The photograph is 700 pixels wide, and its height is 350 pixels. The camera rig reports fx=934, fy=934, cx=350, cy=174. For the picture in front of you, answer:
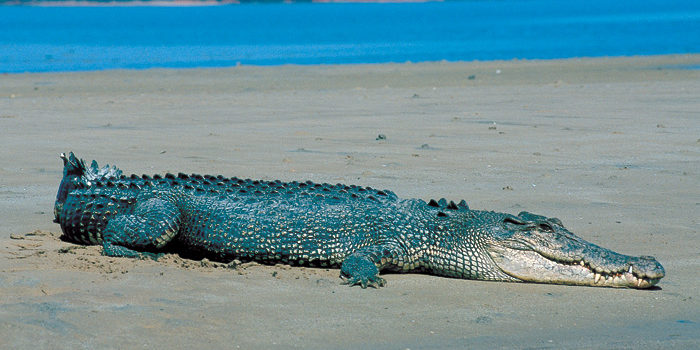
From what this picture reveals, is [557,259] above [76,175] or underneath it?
underneath

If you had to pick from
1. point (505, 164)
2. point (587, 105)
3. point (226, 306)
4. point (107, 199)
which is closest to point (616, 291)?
point (226, 306)

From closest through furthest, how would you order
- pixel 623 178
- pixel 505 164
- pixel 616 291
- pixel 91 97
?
pixel 616 291
pixel 623 178
pixel 505 164
pixel 91 97

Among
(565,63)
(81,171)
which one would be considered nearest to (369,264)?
(81,171)

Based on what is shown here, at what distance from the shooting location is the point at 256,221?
593 cm

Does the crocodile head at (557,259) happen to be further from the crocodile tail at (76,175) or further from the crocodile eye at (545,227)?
the crocodile tail at (76,175)

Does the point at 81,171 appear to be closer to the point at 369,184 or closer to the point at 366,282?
the point at 366,282

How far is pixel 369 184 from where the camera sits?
8.59 metres

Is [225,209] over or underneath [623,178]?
underneath

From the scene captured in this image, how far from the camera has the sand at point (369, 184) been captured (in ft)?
15.3

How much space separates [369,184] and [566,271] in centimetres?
333

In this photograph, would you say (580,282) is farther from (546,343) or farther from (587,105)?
(587,105)

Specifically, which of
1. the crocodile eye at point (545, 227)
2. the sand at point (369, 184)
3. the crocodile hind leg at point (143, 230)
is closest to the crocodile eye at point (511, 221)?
the crocodile eye at point (545, 227)

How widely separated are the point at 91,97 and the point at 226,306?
14209mm

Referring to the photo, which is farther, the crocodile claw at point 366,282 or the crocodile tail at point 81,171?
the crocodile tail at point 81,171
